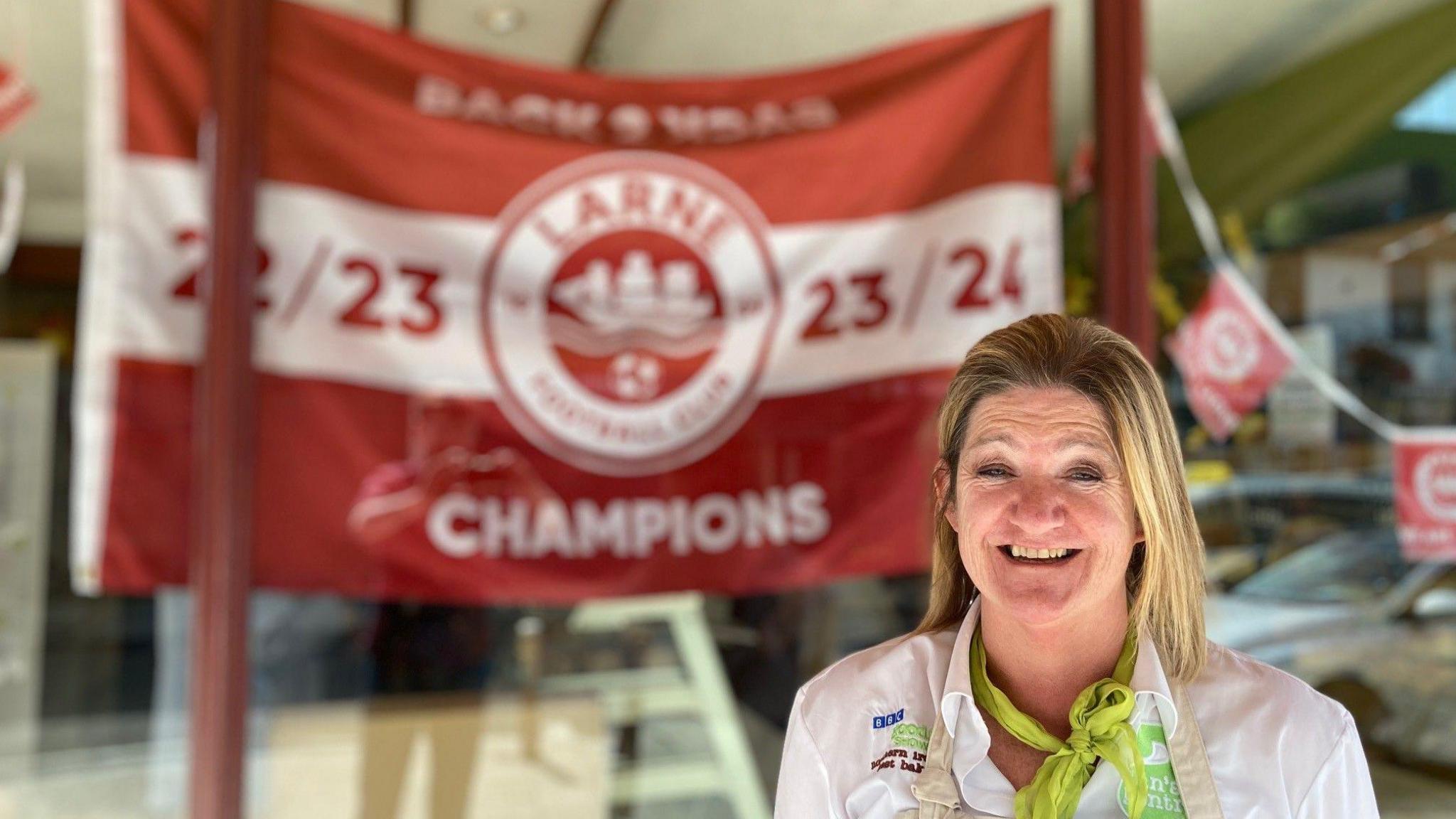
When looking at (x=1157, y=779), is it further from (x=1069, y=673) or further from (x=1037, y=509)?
(x=1037, y=509)

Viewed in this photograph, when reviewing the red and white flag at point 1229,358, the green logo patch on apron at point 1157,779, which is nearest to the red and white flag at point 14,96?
the green logo patch on apron at point 1157,779

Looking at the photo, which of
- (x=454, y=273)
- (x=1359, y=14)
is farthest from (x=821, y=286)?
(x=1359, y=14)

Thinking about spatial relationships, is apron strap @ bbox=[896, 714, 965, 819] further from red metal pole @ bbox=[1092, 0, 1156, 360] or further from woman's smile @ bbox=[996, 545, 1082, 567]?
red metal pole @ bbox=[1092, 0, 1156, 360]

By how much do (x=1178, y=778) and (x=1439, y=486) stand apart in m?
2.14

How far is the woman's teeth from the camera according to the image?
4.79 feet

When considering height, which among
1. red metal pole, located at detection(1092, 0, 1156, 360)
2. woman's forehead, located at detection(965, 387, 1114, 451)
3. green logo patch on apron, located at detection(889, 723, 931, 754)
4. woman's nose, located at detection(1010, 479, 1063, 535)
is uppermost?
red metal pole, located at detection(1092, 0, 1156, 360)

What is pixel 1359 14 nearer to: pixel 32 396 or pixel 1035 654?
pixel 1035 654

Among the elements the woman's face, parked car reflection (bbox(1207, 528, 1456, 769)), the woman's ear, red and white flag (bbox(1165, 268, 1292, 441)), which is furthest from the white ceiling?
the woman's face

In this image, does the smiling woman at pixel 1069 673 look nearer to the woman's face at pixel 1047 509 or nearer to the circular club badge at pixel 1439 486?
the woman's face at pixel 1047 509

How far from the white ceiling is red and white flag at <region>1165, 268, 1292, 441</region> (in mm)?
481

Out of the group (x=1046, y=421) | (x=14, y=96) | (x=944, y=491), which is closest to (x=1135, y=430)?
(x=1046, y=421)

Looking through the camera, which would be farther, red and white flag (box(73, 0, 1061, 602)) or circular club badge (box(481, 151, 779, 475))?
circular club badge (box(481, 151, 779, 475))

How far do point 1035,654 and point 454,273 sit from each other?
64.9 inches

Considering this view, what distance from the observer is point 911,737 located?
150 cm
